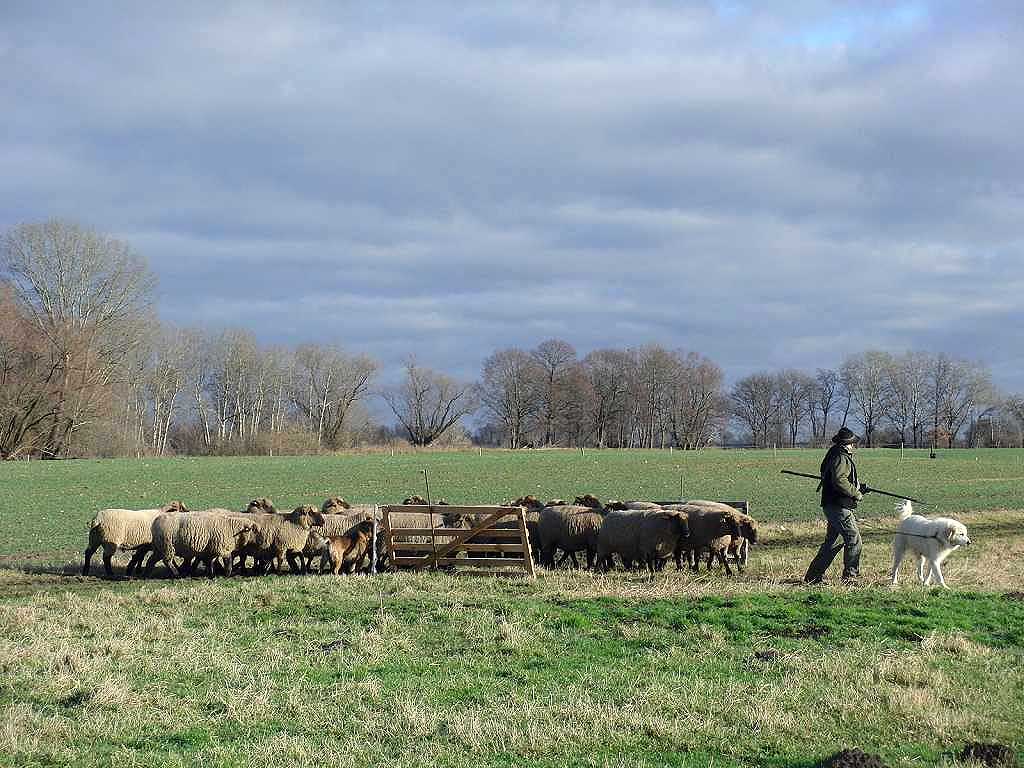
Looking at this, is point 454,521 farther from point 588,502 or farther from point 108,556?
point 108,556

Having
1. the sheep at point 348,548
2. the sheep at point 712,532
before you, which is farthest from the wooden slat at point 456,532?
the sheep at point 712,532

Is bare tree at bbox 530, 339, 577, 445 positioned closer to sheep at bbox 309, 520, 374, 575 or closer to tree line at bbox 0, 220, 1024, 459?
tree line at bbox 0, 220, 1024, 459

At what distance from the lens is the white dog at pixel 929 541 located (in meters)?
15.0

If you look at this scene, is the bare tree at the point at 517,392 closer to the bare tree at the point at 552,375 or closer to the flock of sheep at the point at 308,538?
the bare tree at the point at 552,375

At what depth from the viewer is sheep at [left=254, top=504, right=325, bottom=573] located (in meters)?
18.7

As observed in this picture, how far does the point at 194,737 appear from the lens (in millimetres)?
7691

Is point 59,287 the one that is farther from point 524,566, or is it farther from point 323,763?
point 323,763

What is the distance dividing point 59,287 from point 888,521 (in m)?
62.0

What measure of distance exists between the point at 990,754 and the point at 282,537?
14.3 meters

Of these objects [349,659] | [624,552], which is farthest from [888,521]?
[349,659]

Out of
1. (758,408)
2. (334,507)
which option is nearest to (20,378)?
(334,507)

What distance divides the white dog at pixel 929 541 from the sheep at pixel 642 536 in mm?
3939

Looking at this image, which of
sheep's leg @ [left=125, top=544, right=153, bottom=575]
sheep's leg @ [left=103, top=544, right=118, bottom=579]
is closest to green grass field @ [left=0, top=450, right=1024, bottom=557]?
sheep's leg @ [left=125, top=544, right=153, bottom=575]

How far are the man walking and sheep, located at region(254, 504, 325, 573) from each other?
9.57 m
